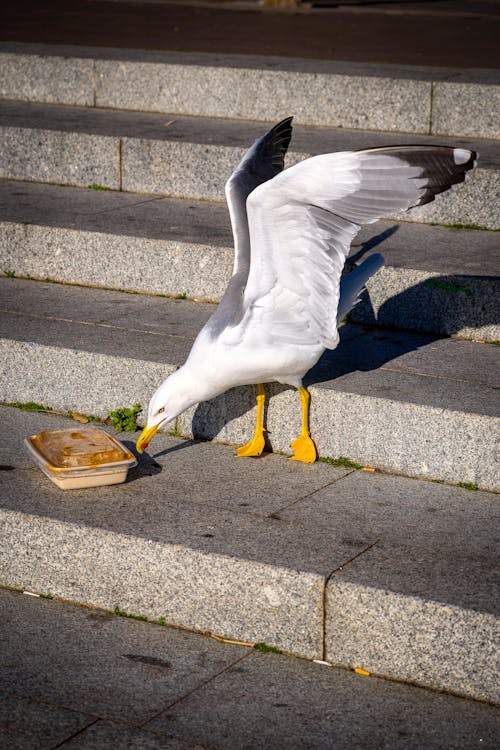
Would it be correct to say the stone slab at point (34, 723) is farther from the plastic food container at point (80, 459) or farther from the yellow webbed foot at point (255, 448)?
the yellow webbed foot at point (255, 448)

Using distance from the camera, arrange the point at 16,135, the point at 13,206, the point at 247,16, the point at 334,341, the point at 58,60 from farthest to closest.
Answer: the point at 247,16 → the point at 58,60 → the point at 16,135 → the point at 13,206 → the point at 334,341

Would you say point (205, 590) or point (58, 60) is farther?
point (58, 60)

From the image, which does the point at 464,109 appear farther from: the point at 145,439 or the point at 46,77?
the point at 145,439

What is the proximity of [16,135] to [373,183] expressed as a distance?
3.95 metres

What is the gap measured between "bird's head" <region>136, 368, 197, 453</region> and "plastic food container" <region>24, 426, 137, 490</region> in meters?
0.11

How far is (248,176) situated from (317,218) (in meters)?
0.82

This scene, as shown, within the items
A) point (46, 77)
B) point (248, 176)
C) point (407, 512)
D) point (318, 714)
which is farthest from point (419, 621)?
point (46, 77)

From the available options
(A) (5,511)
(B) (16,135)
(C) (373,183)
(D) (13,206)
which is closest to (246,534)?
(A) (5,511)

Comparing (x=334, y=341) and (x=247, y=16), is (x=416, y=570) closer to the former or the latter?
(x=334, y=341)

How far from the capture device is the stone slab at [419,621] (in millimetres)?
3398

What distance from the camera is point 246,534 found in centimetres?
396

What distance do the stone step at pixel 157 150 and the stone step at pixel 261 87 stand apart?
0.11 metres

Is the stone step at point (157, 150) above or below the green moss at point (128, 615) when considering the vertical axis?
above

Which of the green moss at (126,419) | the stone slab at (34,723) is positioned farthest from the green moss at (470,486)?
the stone slab at (34,723)
